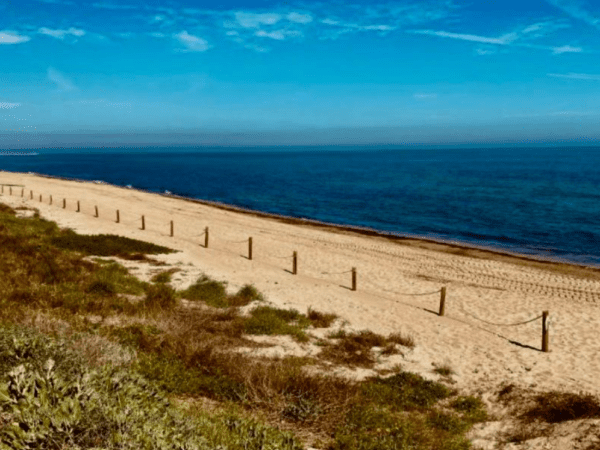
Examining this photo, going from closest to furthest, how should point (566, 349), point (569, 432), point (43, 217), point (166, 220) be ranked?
1. point (569, 432)
2. point (566, 349)
3. point (43, 217)
4. point (166, 220)

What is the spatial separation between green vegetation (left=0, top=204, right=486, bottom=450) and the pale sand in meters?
1.58

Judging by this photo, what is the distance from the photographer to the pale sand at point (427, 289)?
1250 centimetres

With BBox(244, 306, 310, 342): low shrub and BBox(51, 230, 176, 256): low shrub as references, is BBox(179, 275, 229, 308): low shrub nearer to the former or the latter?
BBox(244, 306, 310, 342): low shrub

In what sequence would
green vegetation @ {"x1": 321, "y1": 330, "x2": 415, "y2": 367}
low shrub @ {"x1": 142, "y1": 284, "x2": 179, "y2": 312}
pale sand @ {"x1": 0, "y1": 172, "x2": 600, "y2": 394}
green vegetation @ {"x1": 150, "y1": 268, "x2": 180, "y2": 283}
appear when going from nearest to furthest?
1. green vegetation @ {"x1": 321, "y1": 330, "x2": 415, "y2": 367}
2. pale sand @ {"x1": 0, "y1": 172, "x2": 600, "y2": 394}
3. low shrub @ {"x1": 142, "y1": 284, "x2": 179, "y2": 312}
4. green vegetation @ {"x1": 150, "y1": 268, "x2": 180, "y2": 283}

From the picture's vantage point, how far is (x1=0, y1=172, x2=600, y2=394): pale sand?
1250 cm

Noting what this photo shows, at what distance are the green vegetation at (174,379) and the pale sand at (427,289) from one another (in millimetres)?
1579

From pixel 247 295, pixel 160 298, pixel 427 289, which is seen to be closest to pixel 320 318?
pixel 247 295

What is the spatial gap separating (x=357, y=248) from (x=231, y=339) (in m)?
20.5

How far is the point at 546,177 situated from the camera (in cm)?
8744

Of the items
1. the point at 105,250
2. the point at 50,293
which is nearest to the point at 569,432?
the point at 50,293

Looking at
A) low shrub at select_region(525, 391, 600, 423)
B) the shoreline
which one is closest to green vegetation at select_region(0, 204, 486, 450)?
low shrub at select_region(525, 391, 600, 423)

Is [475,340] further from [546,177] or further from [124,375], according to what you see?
[546,177]

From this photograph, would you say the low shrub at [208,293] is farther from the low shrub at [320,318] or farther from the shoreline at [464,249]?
the shoreline at [464,249]

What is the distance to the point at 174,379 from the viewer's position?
27.1 ft
